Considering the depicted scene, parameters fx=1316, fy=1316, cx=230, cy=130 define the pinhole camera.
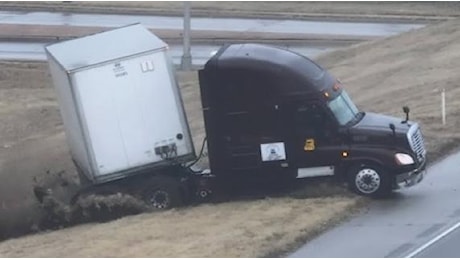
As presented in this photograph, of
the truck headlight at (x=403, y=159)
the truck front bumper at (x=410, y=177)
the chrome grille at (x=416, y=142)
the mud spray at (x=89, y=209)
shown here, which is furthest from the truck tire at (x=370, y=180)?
the mud spray at (x=89, y=209)

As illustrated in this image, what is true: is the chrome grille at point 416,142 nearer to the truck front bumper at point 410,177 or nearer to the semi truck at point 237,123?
the semi truck at point 237,123

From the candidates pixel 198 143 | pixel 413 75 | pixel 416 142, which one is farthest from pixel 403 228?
pixel 413 75

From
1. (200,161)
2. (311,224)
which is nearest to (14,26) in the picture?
(200,161)

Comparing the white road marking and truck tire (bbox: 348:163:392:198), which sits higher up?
truck tire (bbox: 348:163:392:198)

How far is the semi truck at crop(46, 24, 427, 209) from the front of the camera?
22688mm

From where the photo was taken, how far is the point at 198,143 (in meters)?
28.8

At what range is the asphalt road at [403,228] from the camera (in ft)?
65.2

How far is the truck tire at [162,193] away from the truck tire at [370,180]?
313cm

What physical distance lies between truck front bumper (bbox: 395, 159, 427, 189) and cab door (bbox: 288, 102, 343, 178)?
3.65ft

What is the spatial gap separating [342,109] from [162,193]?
11.6 feet

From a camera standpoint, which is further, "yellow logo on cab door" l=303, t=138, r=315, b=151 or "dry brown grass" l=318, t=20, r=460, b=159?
"dry brown grass" l=318, t=20, r=460, b=159

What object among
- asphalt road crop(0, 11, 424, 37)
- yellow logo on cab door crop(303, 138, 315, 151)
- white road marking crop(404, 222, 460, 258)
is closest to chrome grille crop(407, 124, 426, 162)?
yellow logo on cab door crop(303, 138, 315, 151)

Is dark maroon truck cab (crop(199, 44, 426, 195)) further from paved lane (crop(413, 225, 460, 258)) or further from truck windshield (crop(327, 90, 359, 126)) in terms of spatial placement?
paved lane (crop(413, 225, 460, 258))

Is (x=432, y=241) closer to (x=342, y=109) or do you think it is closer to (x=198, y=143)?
(x=342, y=109)
